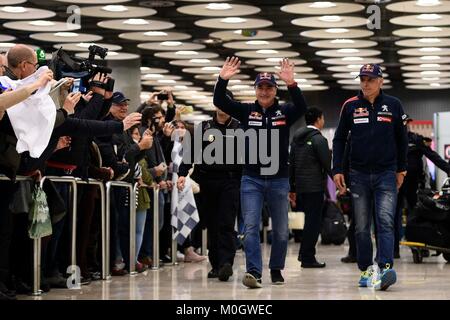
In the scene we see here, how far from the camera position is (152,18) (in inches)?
809

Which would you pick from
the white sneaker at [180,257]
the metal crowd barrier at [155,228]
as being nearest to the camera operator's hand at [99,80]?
the metal crowd barrier at [155,228]

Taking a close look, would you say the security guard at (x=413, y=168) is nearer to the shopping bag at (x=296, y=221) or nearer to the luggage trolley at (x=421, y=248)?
the luggage trolley at (x=421, y=248)

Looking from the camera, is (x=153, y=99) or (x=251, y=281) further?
(x=153, y=99)

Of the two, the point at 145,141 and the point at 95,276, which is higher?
the point at 145,141

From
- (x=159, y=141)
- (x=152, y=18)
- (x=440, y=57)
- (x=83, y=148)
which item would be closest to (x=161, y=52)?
(x=152, y=18)

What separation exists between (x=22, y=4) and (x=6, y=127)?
A: 450 inches

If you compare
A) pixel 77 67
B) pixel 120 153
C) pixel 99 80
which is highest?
pixel 77 67

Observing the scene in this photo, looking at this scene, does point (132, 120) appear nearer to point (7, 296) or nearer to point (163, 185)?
point (7, 296)

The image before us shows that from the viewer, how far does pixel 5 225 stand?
8.23 metres

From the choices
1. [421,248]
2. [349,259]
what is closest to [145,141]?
[349,259]

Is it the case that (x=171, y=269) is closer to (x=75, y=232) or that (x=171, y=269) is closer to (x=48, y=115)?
(x=75, y=232)

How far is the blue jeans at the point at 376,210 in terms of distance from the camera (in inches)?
366

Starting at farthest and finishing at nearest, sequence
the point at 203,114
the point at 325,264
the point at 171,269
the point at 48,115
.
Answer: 1. the point at 203,114
2. the point at 325,264
3. the point at 171,269
4. the point at 48,115

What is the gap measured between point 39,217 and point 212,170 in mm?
2641
